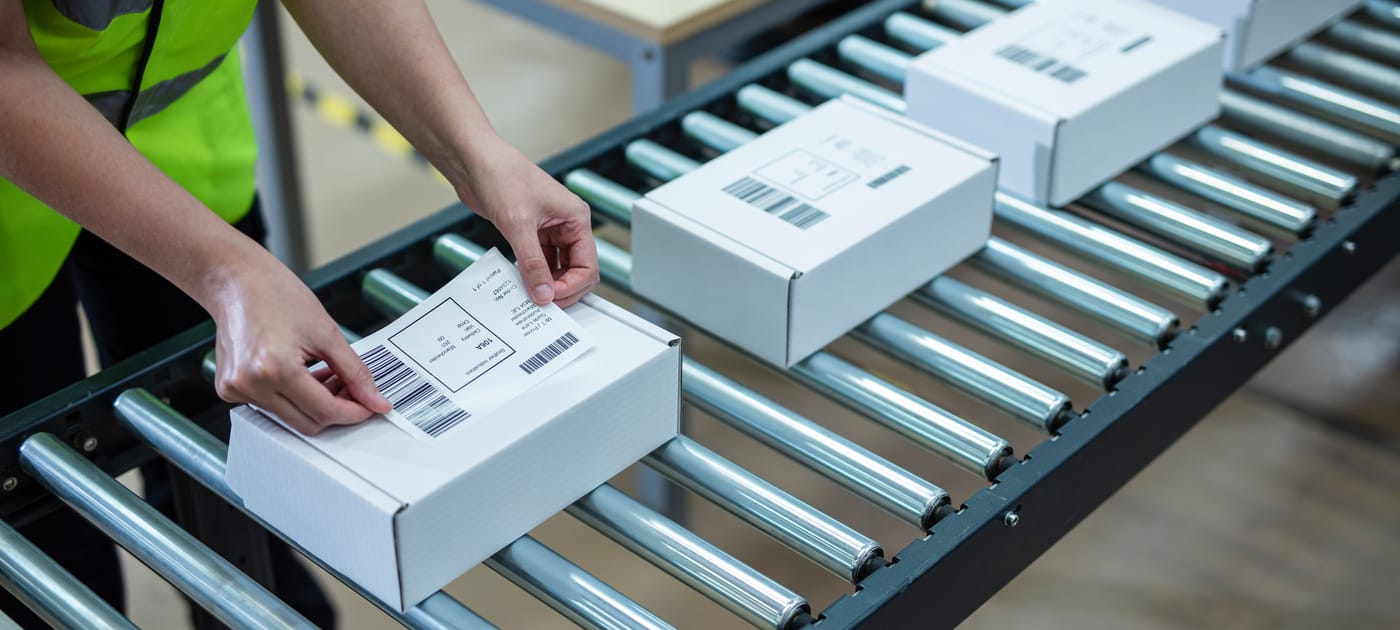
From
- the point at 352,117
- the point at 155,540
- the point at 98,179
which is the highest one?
the point at 98,179

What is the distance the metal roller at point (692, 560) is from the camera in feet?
2.78

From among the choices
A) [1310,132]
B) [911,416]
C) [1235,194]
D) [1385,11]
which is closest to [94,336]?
[911,416]

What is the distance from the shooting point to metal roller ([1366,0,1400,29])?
1557 millimetres

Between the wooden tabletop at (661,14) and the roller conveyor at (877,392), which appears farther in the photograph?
the wooden tabletop at (661,14)

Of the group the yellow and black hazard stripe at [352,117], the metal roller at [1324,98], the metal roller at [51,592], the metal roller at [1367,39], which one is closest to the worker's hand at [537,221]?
the metal roller at [51,592]

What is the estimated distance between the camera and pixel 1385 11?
1.56 meters

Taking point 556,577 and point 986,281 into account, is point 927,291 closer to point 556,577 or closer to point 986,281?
point 556,577

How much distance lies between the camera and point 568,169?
4.09ft

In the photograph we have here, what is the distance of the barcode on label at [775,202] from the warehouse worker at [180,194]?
6.6 inches

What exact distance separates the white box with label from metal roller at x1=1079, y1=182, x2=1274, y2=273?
486mm

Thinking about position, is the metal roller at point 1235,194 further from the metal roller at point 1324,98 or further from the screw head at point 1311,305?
the metal roller at point 1324,98

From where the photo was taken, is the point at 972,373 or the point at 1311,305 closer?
the point at 972,373

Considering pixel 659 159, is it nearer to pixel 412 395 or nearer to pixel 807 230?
pixel 807 230

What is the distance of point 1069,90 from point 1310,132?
255 millimetres
